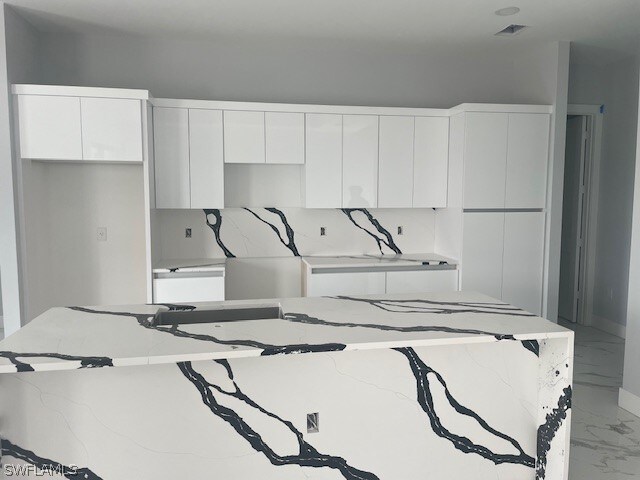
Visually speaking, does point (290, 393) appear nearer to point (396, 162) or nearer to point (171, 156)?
point (171, 156)

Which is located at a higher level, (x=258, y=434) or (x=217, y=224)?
(x=217, y=224)

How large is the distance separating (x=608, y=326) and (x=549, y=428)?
3.55 m

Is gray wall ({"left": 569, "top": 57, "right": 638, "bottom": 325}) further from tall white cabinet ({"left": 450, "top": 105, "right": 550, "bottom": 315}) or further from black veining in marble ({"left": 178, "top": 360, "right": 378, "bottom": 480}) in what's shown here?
black veining in marble ({"left": 178, "top": 360, "right": 378, "bottom": 480})

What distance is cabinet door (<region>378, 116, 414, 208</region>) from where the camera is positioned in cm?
455

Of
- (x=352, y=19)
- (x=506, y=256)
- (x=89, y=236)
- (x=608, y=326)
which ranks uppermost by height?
(x=352, y=19)

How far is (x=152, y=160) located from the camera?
13.6 feet

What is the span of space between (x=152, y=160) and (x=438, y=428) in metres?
3.04

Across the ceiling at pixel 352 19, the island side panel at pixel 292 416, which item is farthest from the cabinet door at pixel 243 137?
the island side panel at pixel 292 416

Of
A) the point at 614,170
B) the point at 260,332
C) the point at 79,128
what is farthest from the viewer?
the point at 614,170

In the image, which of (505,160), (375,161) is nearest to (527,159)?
(505,160)

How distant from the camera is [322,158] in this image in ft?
14.7

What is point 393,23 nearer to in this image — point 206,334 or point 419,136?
point 419,136

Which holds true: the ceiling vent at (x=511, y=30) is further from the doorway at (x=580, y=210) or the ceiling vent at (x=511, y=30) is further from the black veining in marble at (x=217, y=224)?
the black veining in marble at (x=217, y=224)

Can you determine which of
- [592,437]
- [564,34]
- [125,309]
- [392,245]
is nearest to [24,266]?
[125,309]
